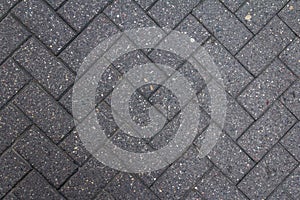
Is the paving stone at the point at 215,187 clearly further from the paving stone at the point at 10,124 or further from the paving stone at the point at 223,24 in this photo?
the paving stone at the point at 10,124

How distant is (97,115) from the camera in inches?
115

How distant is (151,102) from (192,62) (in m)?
0.40

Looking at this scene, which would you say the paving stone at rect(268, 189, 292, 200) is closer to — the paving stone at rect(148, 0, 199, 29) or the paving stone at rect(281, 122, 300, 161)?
the paving stone at rect(281, 122, 300, 161)

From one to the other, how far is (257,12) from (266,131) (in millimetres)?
854

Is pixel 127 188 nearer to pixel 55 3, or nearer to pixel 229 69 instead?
pixel 229 69

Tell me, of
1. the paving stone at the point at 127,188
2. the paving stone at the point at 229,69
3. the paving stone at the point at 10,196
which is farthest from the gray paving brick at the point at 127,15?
the paving stone at the point at 10,196

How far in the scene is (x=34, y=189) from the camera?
2873 mm

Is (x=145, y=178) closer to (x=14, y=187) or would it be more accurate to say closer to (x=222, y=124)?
(x=222, y=124)

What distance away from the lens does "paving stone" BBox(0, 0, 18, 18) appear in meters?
2.93

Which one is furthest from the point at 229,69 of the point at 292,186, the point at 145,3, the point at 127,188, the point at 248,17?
the point at 127,188

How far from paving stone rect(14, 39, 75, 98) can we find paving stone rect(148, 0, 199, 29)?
733 millimetres

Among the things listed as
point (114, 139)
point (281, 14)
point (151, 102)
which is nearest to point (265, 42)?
point (281, 14)

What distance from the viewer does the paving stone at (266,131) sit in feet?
9.70

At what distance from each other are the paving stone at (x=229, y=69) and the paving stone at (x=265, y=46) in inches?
2.0
